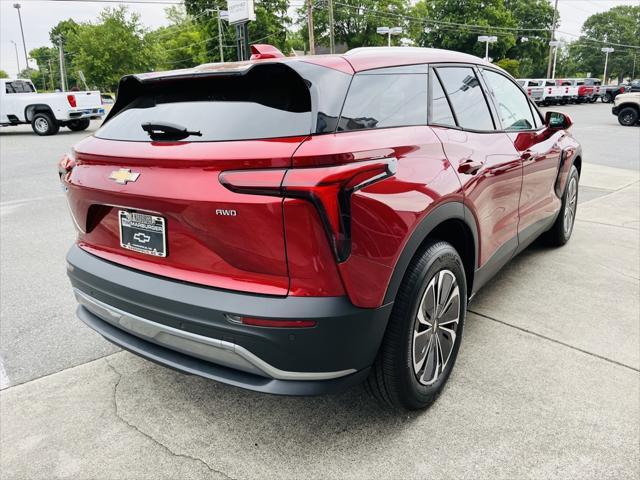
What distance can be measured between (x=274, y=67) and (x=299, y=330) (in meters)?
1.04

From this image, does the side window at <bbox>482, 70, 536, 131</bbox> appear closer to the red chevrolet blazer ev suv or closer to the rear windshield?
the red chevrolet blazer ev suv

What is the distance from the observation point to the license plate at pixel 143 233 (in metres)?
2.18

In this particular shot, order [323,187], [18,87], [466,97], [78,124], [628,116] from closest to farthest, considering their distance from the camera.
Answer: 1. [323,187]
2. [466,97]
3. [18,87]
4. [78,124]
5. [628,116]

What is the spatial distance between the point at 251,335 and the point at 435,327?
1002 mm

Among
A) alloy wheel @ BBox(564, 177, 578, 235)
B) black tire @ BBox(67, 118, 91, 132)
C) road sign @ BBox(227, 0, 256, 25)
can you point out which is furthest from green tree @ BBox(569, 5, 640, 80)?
alloy wheel @ BBox(564, 177, 578, 235)

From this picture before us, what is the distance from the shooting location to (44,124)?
57.7 feet

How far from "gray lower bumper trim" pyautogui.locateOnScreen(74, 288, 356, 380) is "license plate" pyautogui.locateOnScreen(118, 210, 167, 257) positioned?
295 millimetres

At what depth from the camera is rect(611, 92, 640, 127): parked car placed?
19.1 meters

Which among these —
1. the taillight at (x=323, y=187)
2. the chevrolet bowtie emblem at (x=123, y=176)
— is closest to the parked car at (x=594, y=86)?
the taillight at (x=323, y=187)

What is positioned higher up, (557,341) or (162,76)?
(162,76)

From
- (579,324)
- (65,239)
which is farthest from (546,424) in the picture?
(65,239)

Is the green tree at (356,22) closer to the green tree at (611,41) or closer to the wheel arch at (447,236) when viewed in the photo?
the green tree at (611,41)

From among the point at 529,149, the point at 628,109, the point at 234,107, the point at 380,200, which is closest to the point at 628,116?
the point at 628,109

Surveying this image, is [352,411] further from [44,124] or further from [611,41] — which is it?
[611,41]
